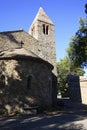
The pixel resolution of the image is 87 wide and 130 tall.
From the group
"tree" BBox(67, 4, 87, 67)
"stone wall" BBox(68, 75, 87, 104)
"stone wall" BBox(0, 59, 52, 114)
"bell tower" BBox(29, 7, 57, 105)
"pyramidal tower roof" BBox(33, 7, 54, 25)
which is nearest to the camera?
"stone wall" BBox(0, 59, 52, 114)

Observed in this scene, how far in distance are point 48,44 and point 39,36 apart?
5.18 ft

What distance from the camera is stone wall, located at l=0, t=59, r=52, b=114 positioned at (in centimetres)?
2055

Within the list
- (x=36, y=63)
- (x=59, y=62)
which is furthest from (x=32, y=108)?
(x=59, y=62)

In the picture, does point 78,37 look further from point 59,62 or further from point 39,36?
point 59,62

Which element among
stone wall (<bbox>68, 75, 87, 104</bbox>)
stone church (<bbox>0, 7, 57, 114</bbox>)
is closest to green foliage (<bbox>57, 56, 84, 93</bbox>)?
stone wall (<bbox>68, 75, 87, 104</bbox>)

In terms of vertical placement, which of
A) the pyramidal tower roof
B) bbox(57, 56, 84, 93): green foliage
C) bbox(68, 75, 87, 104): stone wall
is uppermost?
the pyramidal tower roof

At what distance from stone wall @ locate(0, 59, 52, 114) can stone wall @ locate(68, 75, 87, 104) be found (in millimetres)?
17803

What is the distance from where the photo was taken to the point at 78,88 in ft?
130

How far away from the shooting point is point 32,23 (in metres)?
34.3

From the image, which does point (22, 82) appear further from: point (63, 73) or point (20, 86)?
point (63, 73)

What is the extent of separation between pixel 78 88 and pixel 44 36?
1195 centimetres

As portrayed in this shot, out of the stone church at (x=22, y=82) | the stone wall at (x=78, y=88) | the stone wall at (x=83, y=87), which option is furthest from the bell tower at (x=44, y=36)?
the stone wall at (x=83, y=87)

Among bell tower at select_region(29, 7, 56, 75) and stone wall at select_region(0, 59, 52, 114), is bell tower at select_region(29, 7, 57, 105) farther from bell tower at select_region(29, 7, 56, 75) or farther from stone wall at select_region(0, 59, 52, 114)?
stone wall at select_region(0, 59, 52, 114)

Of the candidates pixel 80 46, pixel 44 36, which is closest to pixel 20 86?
pixel 80 46
